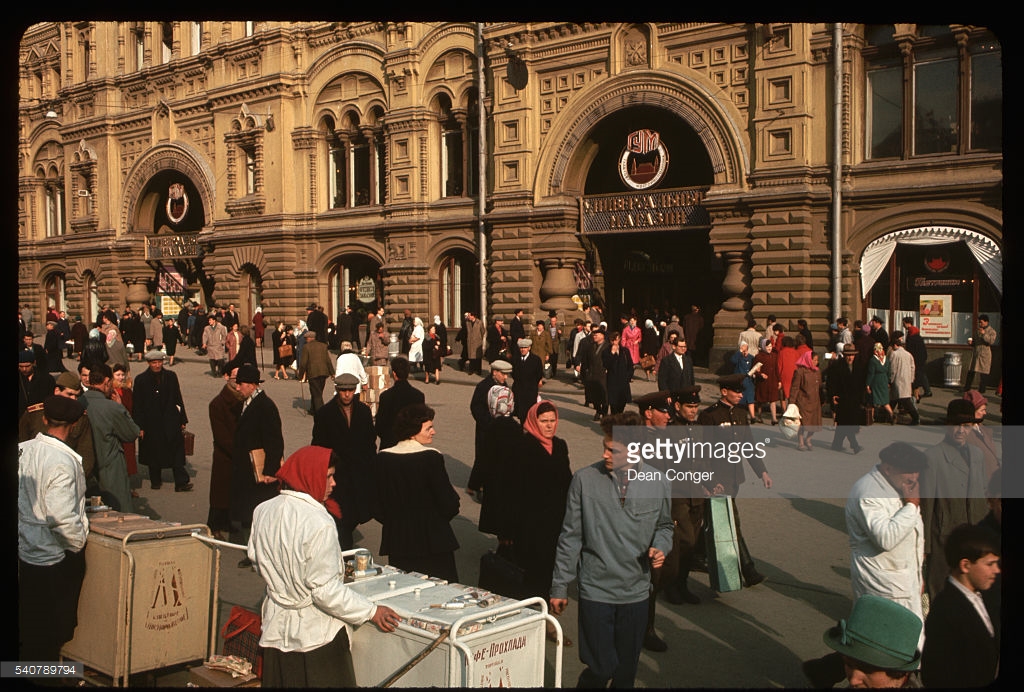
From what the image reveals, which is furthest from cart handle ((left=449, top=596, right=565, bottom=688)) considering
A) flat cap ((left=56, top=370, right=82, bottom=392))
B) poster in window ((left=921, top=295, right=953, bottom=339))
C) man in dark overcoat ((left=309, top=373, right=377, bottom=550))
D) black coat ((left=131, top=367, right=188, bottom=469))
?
poster in window ((left=921, top=295, right=953, bottom=339))

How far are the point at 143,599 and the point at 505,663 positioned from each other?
2644mm

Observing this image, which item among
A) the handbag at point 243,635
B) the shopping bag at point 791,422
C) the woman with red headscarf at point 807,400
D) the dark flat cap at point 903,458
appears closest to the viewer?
the dark flat cap at point 903,458

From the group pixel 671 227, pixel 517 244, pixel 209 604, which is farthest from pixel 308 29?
pixel 209 604

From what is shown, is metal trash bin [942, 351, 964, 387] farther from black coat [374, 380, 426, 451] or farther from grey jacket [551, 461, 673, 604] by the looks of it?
grey jacket [551, 461, 673, 604]

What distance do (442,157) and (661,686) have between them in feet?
82.9

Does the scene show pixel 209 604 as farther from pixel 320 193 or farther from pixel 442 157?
pixel 320 193

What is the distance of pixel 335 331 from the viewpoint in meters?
30.4

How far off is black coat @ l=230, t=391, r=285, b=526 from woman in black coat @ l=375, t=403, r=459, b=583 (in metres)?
2.35

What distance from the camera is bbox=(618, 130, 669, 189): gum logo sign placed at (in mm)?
25453

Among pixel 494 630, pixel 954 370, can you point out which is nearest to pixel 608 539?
pixel 494 630

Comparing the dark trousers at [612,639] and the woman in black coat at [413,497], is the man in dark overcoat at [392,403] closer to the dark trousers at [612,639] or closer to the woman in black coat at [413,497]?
the woman in black coat at [413,497]

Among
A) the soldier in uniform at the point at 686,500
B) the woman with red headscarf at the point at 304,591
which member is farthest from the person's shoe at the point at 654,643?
the woman with red headscarf at the point at 304,591

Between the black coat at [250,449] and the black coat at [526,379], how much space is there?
5.51 metres

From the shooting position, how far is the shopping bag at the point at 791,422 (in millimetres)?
13523
